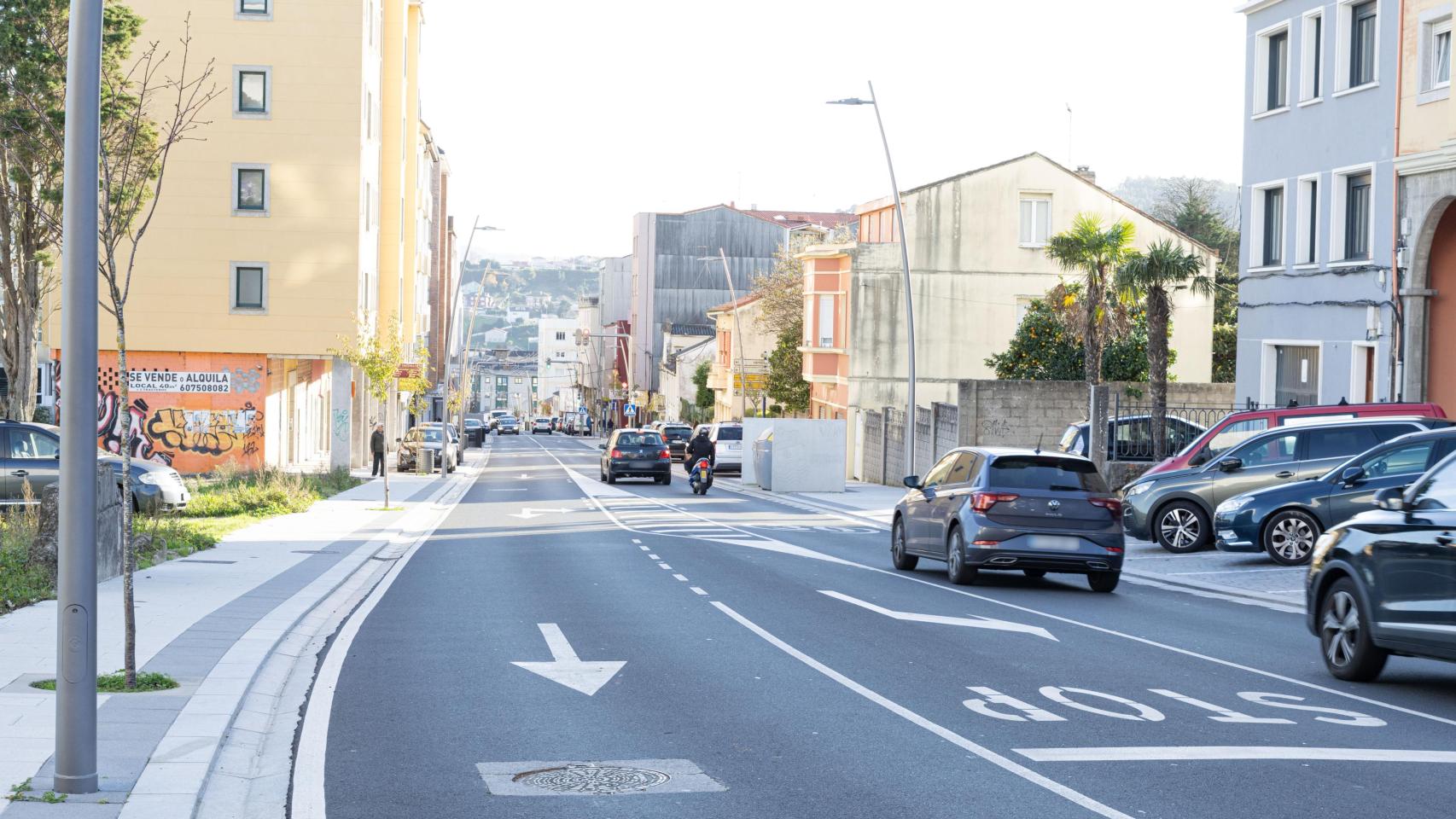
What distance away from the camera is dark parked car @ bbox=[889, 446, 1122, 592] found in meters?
16.8

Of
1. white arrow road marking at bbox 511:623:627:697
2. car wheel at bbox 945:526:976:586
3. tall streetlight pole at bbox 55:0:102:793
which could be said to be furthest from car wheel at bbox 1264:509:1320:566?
tall streetlight pole at bbox 55:0:102:793

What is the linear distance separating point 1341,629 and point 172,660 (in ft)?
27.2

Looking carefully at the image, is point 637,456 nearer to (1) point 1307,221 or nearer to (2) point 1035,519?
(1) point 1307,221

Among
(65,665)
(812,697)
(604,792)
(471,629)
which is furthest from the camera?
(471,629)

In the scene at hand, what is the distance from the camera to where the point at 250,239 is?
4406 cm

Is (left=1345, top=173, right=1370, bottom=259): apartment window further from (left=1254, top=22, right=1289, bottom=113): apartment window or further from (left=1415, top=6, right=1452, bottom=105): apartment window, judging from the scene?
(left=1254, top=22, right=1289, bottom=113): apartment window

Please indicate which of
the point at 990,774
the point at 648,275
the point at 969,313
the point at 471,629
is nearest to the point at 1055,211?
the point at 969,313

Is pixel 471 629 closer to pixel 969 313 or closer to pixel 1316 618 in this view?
pixel 1316 618

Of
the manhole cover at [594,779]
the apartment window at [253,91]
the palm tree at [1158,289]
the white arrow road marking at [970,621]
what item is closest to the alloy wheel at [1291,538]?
the white arrow road marking at [970,621]

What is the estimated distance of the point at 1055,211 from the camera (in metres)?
49.4

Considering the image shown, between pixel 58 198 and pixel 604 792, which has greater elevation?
pixel 58 198

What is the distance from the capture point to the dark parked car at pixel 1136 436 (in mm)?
30016

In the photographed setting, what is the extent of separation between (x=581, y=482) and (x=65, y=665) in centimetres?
3854

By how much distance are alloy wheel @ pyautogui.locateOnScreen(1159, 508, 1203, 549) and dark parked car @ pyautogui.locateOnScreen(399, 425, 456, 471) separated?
3180 centimetres
